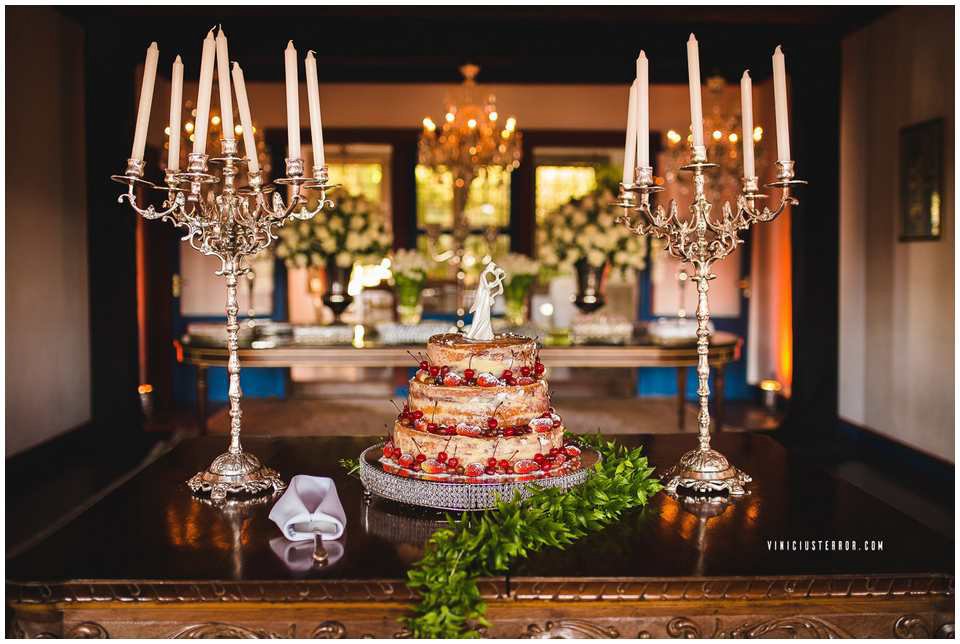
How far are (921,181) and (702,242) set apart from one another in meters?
4.12

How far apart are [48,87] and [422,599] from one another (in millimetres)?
5496

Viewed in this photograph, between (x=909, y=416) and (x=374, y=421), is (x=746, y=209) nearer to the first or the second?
(x=909, y=416)

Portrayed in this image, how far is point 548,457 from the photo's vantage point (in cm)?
194

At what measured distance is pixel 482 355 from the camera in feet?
6.51

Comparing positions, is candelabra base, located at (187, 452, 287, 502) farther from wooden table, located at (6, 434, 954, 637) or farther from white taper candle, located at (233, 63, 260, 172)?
white taper candle, located at (233, 63, 260, 172)

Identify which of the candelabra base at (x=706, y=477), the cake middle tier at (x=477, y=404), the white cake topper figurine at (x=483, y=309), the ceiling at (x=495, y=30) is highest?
the ceiling at (x=495, y=30)

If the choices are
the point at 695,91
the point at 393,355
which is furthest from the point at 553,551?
the point at 393,355

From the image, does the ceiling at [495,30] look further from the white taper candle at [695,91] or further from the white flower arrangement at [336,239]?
the white taper candle at [695,91]

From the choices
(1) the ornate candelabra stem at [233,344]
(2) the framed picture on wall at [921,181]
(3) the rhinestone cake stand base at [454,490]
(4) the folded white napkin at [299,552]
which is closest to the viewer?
(4) the folded white napkin at [299,552]

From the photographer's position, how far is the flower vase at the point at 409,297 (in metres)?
5.40

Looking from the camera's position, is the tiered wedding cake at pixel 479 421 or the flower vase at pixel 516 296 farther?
the flower vase at pixel 516 296

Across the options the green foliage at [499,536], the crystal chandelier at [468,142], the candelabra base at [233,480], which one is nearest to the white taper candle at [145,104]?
the candelabra base at [233,480]

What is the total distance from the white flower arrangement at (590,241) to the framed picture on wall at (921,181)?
1.86 meters

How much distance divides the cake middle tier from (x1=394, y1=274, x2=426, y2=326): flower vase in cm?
339
